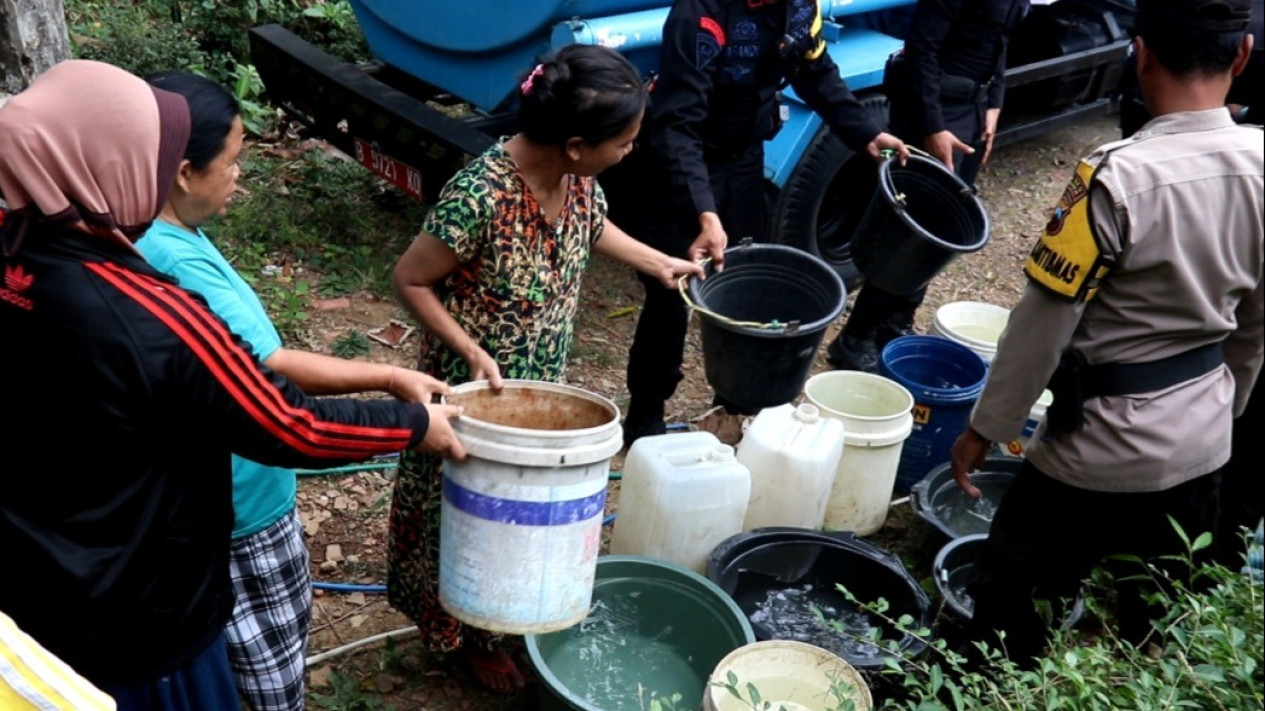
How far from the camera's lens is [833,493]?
3.78 m

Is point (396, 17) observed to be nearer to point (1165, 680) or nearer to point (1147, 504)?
point (1147, 504)

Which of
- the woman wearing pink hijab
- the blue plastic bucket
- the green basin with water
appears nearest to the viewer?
the woman wearing pink hijab

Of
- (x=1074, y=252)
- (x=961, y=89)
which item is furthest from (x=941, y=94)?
(x=1074, y=252)

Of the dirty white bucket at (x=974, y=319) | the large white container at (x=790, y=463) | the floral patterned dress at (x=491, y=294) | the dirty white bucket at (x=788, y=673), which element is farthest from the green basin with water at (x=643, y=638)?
the dirty white bucket at (x=974, y=319)

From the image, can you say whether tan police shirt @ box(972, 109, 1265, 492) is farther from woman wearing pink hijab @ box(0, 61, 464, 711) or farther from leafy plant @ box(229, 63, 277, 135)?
leafy plant @ box(229, 63, 277, 135)

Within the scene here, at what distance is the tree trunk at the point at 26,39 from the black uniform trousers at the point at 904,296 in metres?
2.99

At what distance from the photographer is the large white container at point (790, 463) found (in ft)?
11.4

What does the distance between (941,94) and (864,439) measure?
1.66 m

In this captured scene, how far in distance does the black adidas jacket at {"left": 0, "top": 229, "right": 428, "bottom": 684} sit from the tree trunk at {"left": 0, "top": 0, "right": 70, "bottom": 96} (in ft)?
6.96

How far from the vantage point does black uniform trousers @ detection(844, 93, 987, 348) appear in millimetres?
4566

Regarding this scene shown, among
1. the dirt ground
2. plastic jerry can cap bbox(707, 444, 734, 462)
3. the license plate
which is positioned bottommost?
the dirt ground

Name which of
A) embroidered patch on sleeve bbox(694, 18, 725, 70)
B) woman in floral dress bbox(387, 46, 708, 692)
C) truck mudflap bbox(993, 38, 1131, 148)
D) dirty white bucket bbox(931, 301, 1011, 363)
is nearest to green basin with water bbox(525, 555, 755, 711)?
woman in floral dress bbox(387, 46, 708, 692)

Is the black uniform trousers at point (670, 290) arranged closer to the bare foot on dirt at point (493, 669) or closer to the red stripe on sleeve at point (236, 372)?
the bare foot on dirt at point (493, 669)

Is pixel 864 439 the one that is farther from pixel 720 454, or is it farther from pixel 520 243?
pixel 520 243
